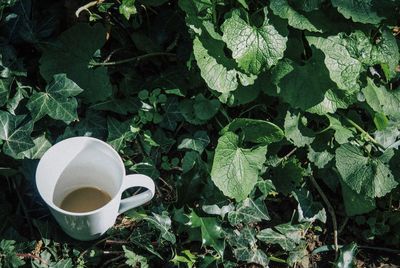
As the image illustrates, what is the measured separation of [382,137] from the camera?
201cm

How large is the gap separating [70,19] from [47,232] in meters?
0.70

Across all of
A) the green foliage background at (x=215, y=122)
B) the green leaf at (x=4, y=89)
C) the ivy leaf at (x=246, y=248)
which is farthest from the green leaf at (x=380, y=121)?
the green leaf at (x=4, y=89)

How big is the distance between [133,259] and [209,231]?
0.80ft

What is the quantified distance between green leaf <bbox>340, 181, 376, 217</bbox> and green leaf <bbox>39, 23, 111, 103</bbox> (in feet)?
2.72

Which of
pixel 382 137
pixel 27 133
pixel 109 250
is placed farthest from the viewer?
pixel 382 137

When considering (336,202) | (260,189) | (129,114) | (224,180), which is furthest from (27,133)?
(336,202)

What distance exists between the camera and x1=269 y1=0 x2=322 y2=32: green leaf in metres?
1.73

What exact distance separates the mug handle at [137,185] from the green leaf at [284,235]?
419 millimetres

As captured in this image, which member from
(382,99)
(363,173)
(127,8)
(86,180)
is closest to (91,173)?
(86,180)

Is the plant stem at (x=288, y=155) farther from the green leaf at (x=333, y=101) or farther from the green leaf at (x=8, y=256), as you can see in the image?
the green leaf at (x=8, y=256)

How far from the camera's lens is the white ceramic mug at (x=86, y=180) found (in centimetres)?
165

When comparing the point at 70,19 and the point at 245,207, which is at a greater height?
the point at 70,19

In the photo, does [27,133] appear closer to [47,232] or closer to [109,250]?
[47,232]

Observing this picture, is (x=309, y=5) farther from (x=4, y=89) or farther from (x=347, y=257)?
(x=4, y=89)
